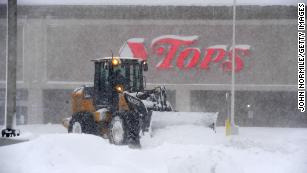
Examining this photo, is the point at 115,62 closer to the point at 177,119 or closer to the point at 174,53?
the point at 177,119

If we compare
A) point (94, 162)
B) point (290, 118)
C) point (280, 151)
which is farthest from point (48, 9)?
point (94, 162)

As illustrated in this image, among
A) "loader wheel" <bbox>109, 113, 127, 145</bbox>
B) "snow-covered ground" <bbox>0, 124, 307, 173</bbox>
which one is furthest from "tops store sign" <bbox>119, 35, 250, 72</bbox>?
"snow-covered ground" <bbox>0, 124, 307, 173</bbox>

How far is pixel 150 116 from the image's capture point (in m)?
15.9

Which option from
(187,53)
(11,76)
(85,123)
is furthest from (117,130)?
(187,53)

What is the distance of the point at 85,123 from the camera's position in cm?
1766

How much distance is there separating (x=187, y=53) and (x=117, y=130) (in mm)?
17214

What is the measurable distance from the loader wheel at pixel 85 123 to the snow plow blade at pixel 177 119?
9.73 ft

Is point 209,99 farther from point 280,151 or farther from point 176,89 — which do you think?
point 280,151

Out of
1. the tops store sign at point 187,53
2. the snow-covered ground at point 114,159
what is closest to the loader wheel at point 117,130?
the snow-covered ground at point 114,159

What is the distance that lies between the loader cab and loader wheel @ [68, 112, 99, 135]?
22.0 inches

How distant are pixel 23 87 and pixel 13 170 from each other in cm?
2441

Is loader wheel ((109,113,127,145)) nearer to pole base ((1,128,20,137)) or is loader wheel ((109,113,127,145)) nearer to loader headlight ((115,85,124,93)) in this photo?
loader headlight ((115,85,124,93))

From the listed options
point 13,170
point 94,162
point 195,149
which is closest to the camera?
point 13,170

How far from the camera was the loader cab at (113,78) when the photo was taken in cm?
1758
